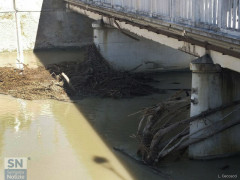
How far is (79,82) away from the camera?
14.9 metres

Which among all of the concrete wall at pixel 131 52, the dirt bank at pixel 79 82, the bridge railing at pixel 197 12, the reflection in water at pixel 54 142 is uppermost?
the bridge railing at pixel 197 12

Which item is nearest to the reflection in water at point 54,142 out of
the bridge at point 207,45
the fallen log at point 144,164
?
the fallen log at point 144,164

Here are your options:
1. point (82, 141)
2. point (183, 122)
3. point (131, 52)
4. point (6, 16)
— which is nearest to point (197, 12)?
point (183, 122)

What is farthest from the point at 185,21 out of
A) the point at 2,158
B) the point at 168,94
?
the point at 168,94

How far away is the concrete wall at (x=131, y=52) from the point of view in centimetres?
1686

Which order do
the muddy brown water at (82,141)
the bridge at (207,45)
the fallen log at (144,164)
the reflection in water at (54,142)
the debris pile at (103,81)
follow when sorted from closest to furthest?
the bridge at (207,45), the fallen log at (144,164), the muddy brown water at (82,141), the reflection in water at (54,142), the debris pile at (103,81)

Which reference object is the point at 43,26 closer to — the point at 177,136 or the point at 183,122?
the point at 177,136

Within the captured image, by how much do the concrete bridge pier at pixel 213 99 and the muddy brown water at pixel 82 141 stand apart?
0.26 m

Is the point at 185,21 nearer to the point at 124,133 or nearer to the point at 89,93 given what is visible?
the point at 124,133

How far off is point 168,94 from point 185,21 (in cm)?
630

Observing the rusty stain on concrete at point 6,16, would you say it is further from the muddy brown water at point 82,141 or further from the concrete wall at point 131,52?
the muddy brown water at point 82,141

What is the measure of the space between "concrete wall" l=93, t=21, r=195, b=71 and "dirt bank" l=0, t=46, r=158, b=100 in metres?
0.55

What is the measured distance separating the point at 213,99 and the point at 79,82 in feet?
24.7

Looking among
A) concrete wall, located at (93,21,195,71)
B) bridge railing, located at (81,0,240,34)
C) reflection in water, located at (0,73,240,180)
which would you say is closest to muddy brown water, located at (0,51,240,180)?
reflection in water, located at (0,73,240,180)
